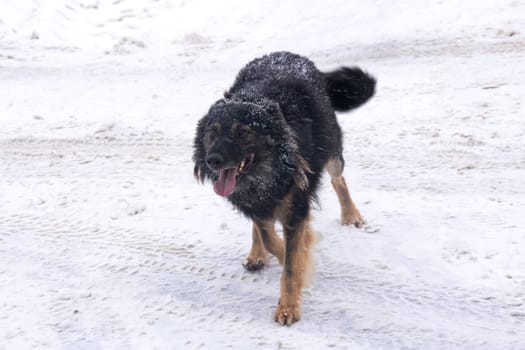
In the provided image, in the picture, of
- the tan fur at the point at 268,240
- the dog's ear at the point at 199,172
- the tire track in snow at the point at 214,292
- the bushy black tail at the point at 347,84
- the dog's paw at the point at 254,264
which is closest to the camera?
the tire track in snow at the point at 214,292

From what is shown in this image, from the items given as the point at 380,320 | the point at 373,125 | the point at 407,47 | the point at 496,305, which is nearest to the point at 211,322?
the point at 380,320

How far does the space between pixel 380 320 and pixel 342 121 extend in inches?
154

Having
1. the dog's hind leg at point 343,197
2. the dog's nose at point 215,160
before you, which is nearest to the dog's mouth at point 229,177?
the dog's nose at point 215,160

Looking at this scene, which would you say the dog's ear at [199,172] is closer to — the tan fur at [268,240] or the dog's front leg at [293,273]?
the tan fur at [268,240]

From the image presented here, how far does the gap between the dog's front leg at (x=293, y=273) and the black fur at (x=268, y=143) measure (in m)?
0.10

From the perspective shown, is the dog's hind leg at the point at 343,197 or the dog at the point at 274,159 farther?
the dog's hind leg at the point at 343,197

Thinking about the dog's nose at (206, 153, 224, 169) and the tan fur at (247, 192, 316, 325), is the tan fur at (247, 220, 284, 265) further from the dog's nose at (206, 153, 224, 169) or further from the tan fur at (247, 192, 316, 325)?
the dog's nose at (206, 153, 224, 169)

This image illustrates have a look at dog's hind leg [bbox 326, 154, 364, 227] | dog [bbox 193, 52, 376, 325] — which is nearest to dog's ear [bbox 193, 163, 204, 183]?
dog [bbox 193, 52, 376, 325]

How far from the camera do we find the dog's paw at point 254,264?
407 cm

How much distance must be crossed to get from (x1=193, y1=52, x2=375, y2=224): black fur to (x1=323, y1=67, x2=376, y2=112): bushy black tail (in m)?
0.75

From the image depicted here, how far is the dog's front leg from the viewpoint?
11.4ft

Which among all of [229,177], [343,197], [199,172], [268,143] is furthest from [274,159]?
[343,197]

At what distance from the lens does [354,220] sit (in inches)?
183

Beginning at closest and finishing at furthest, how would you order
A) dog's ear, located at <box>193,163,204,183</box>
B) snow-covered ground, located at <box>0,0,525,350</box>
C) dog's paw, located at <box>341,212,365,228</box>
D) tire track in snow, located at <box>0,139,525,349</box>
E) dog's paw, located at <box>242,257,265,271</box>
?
tire track in snow, located at <box>0,139,525,349</box>
snow-covered ground, located at <box>0,0,525,350</box>
dog's ear, located at <box>193,163,204,183</box>
dog's paw, located at <box>242,257,265,271</box>
dog's paw, located at <box>341,212,365,228</box>
